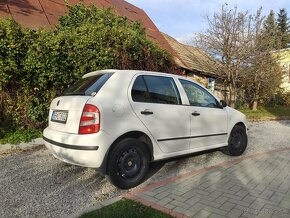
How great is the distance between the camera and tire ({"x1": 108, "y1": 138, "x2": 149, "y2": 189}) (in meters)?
4.35

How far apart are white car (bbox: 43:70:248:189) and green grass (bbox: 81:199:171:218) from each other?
0.56 metres

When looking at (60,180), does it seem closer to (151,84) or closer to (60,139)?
(60,139)

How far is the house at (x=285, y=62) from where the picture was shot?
66.3 ft

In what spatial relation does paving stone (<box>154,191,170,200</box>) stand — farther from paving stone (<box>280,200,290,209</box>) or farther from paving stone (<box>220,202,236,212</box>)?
paving stone (<box>280,200,290,209</box>)

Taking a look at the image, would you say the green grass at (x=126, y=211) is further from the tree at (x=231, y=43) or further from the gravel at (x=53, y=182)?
the tree at (x=231, y=43)

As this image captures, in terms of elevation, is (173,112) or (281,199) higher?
(173,112)

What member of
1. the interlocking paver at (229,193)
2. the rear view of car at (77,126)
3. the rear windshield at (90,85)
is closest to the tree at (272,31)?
the interlocking paver at (229,193)

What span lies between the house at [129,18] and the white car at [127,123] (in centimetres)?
613

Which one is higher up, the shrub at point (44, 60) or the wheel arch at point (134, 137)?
the shrub at point (44, 60)

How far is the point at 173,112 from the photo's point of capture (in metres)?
5.16

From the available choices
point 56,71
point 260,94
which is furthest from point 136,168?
point 260,94

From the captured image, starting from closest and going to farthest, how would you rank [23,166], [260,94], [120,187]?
[120,187] → [23,166] → [260,94]

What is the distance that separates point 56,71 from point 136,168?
3817 mm

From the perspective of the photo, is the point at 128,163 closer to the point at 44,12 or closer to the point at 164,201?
the point at 164,201
